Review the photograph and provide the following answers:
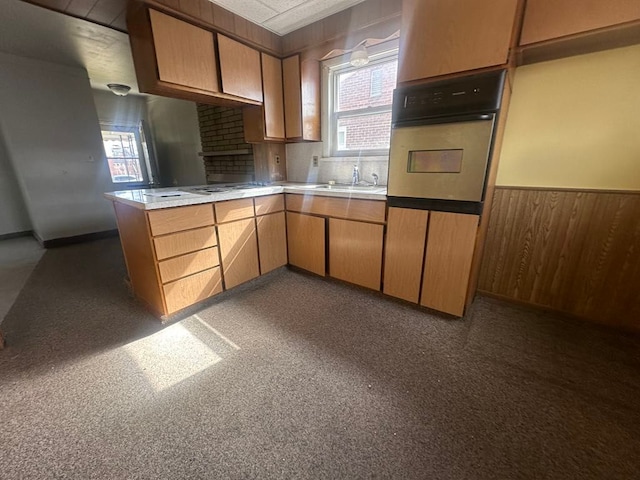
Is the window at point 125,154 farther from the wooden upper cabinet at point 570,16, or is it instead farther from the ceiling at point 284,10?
the wooden upper cabinet at point 570,16

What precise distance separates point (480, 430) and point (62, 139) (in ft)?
18.7

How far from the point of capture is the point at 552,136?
6.07 ft

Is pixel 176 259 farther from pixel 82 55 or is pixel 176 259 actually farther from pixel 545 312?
pixel 82 55

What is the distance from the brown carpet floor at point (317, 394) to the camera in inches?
43.1

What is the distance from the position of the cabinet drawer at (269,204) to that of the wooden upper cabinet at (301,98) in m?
0.78

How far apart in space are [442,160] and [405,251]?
0.72 metres

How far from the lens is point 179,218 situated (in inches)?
75.8

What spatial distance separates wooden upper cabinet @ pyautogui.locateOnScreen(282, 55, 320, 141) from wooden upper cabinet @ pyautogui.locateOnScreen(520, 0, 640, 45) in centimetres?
188

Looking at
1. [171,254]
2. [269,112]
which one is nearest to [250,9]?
[269,112]

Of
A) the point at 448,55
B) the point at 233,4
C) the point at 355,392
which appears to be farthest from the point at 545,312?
the point at 233,4

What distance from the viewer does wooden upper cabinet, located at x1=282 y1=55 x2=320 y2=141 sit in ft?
9.00

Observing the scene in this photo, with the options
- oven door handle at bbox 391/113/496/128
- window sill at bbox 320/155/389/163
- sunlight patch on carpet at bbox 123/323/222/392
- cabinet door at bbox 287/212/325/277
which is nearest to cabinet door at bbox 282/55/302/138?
window sill at bbox 320/155/389/163

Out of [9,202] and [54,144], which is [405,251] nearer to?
[54,144]

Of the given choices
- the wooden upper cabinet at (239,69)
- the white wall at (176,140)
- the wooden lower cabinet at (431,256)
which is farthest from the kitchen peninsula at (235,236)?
the white wall at (176,140)
